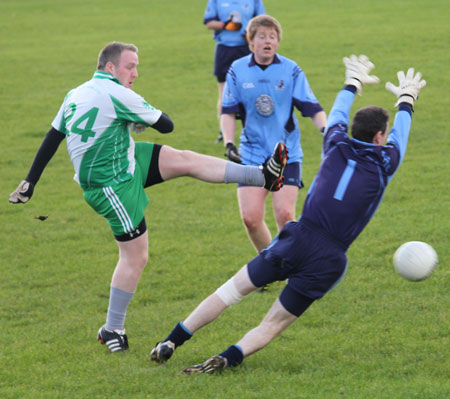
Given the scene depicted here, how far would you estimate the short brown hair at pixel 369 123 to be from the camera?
5273 millimetres

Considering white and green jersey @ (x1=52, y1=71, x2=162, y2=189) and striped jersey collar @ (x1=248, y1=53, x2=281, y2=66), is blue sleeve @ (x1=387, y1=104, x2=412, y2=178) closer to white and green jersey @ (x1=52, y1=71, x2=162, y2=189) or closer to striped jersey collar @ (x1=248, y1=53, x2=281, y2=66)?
white and green jersey @ (x1=52, y1=71, x2=162, y2=189)

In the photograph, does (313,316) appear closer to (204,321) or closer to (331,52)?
(204,321)

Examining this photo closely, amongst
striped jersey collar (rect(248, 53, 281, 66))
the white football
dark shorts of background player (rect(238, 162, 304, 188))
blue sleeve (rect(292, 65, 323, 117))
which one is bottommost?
the white football

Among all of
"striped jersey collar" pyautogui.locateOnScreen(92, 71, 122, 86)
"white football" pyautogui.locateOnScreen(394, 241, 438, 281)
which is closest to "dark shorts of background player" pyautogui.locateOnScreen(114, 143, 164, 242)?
"striped jersey collar" pyautogui.locateOnScreen(92, 71, 122, 86)

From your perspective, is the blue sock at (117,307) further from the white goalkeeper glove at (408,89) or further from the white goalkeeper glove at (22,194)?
the white goalkeeper glove at (408,89)

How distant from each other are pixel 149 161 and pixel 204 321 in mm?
1464

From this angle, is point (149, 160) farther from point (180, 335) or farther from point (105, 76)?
point (180, 335)

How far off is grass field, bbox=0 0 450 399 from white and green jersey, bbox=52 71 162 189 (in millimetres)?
1525

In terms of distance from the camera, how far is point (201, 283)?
25.8 ft

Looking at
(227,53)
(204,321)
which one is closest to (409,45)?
(227,53)

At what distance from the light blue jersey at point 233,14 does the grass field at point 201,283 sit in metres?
1.93

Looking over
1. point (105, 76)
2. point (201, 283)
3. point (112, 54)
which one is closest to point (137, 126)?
point (105, 76)

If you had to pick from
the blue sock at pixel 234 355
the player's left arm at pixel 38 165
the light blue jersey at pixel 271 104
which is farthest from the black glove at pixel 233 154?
the blue sock at pixel 234 355

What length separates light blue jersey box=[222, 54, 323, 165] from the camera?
7.41 meters
